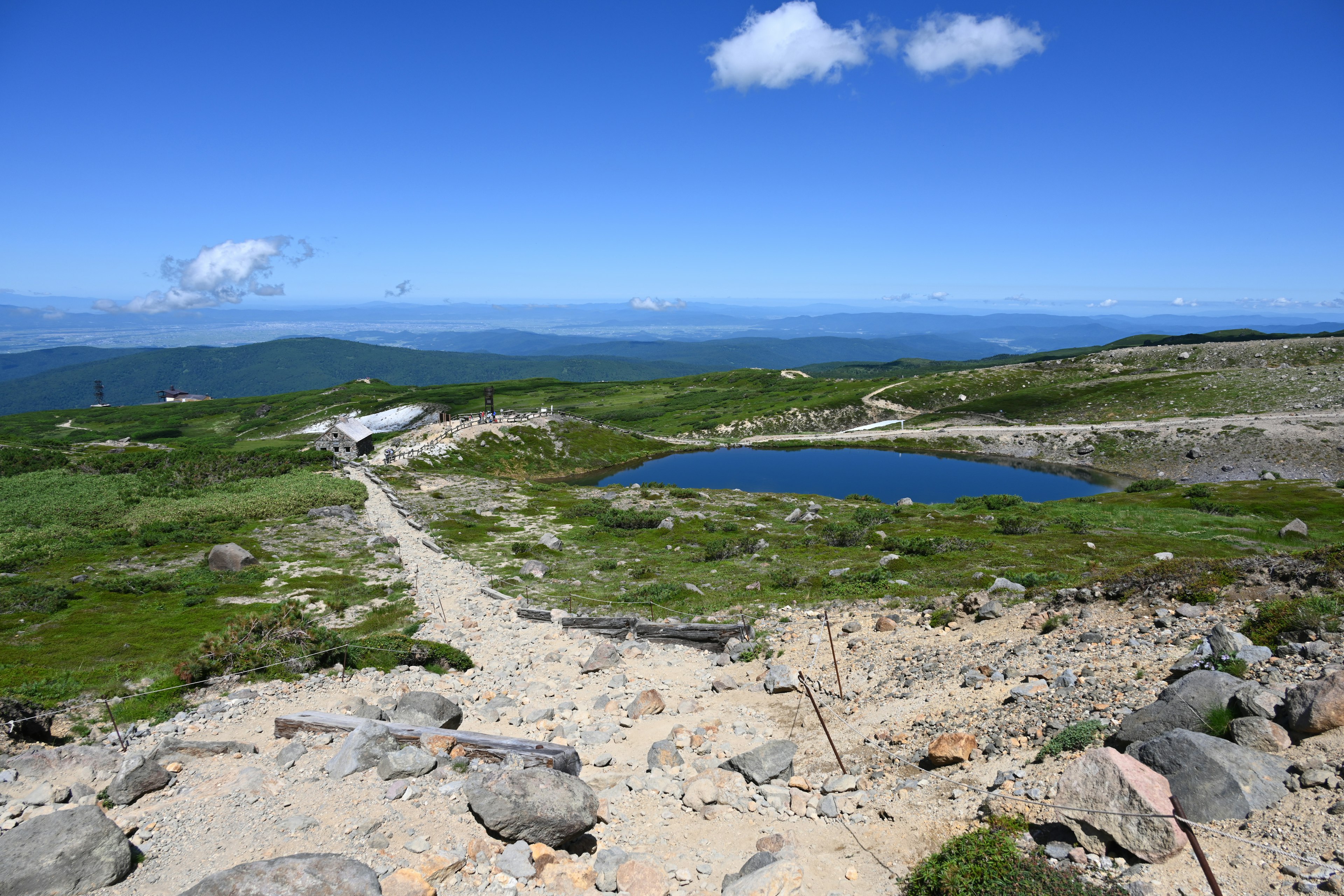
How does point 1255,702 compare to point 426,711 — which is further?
point 426,711

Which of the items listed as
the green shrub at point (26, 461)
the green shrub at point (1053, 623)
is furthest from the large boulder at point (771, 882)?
the green shrub at point (26, 461)

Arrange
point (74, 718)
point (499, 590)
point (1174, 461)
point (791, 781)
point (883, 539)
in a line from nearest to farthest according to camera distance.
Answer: point (791, 781) < point (74, 718) < point (499, 590) < point (883, 539) < point (1174, 461)

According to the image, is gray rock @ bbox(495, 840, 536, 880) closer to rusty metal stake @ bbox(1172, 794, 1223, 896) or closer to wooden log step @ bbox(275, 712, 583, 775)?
wooden log step @ bbox(275, 712, 583, 775)

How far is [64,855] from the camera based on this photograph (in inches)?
444

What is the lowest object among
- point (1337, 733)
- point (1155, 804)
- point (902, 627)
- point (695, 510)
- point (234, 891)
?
point (695, 510)

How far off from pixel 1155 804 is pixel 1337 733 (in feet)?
13.9

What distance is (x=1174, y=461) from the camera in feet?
336

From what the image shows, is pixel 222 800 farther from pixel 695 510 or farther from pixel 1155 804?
pixel 695 510

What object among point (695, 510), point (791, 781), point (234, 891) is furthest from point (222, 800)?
point (695, 510)

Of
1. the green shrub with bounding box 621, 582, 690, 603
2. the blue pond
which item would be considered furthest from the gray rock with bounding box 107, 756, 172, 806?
the blue pond

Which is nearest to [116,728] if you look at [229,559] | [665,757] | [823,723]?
[665,757]

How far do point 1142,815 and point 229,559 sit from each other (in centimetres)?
4841

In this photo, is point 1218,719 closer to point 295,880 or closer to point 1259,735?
point 1259,735

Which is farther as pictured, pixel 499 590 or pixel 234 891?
pixel 499 590
